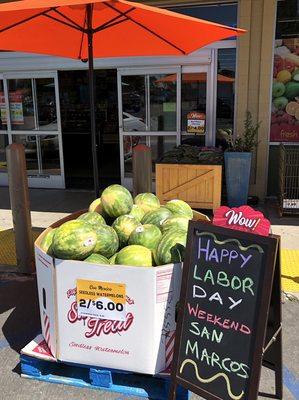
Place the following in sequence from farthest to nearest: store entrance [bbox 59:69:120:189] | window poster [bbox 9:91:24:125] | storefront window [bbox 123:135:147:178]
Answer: store entrance [bbox 59:69:120:189] < window poster [bbox 9:91:24:125] < storefront window [bbox 123:135:147:178]

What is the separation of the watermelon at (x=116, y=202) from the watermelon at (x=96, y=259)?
53 cm

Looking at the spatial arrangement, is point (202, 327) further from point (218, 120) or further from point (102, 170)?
point (102, 170)

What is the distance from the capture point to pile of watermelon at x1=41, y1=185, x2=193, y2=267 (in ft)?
9.60

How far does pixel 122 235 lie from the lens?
3289mm

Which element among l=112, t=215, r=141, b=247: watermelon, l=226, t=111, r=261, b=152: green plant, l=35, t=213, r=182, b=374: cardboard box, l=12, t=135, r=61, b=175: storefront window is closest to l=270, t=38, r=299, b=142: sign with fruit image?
l=226, t=111, r=261, b=152: green plant

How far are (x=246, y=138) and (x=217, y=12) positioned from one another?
2262mm

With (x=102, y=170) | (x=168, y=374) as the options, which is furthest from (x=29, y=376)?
(x=102, y=170)

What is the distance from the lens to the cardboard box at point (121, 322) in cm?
283

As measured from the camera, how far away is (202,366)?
2631 mm

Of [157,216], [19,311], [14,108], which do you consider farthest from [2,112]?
[157,216]

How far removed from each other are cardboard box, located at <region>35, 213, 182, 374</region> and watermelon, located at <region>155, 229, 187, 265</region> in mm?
80

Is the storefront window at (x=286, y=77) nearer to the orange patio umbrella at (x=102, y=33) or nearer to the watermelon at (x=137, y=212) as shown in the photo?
the orange patio umbrella at (x=102, y=33)

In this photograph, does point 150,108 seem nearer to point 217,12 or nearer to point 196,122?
point 196,122

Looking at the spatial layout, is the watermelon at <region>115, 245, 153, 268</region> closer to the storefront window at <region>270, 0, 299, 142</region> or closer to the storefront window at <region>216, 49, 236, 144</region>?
the storefront window at <region>216, 49, 236, 144</region>
